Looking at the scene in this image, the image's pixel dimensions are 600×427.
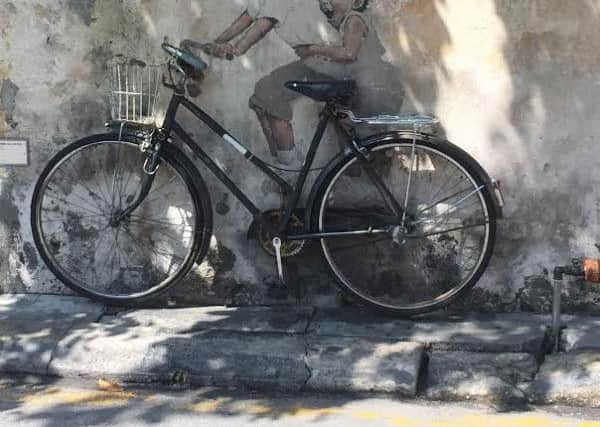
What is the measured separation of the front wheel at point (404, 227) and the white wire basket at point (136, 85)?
133cm

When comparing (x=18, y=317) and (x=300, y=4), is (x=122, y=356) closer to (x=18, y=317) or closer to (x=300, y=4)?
(x=18, y=317)

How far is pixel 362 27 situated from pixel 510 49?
3.14 ft

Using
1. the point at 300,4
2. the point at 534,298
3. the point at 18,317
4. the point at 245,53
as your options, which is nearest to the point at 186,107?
the point at 245,53

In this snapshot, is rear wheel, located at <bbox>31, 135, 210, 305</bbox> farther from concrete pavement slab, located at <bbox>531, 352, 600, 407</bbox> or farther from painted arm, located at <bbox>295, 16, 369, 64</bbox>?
concrete pavement slab, located at <bbox>531, 352, 600, 407</bbox>

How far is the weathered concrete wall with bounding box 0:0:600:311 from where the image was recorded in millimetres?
5582

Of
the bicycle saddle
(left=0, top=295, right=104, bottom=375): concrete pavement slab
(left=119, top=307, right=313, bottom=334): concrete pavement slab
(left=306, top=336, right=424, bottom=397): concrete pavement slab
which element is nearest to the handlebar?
the bicycle saddle

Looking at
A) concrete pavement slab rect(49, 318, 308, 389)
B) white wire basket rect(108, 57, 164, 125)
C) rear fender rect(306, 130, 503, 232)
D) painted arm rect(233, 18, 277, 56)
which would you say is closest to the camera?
concrete pavement slab rect(49, 318, 308, 389)

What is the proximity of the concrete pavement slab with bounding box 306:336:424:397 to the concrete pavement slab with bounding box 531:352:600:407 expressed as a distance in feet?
2.28

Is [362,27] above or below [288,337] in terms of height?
above

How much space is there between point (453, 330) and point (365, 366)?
2.46 feet

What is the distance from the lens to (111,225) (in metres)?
6.07

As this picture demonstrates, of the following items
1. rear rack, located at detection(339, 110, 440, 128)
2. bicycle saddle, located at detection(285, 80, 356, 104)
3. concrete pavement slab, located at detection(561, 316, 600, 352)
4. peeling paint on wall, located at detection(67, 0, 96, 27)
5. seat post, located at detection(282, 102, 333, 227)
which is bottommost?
concrete pavement slab, located at detection(561, 316, 600, 352)

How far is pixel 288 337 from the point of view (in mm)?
5477

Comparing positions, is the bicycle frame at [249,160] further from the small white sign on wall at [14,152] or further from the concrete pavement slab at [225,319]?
the small white sign on wall at [14,152]
